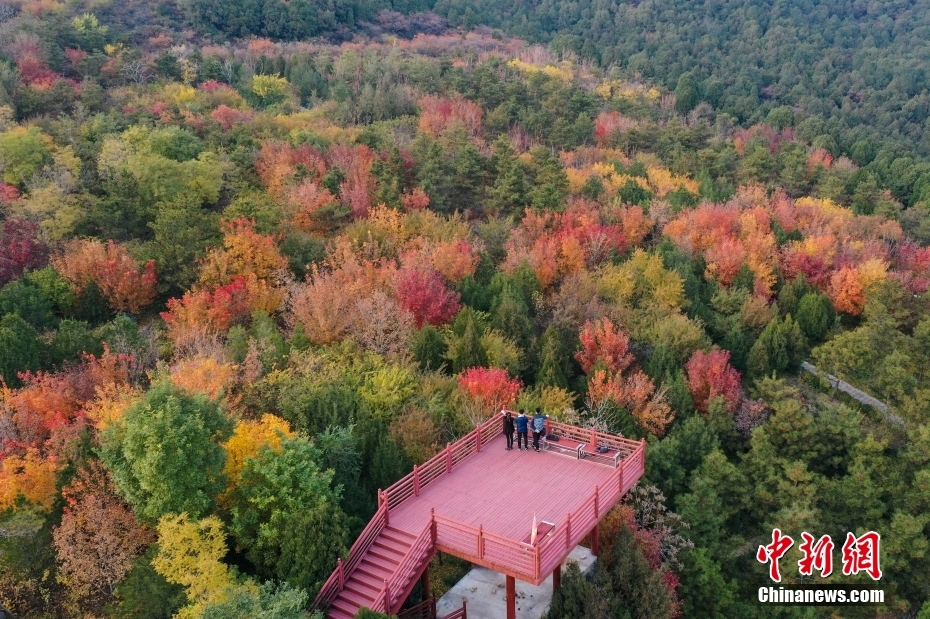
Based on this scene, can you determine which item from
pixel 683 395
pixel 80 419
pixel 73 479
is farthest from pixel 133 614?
pixel 683 395

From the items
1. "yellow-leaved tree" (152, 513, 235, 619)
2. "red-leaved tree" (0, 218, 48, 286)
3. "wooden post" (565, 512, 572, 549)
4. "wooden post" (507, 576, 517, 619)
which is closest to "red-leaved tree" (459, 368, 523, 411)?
"wooden post" (507, 576, 517, 619)

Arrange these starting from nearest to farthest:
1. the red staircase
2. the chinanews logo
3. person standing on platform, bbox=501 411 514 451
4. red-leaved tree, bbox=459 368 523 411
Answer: the red staircase
person standing on platform, bbox=501 411 514 451
the chinanews logo
red-leaved tree, bbox=459 368 523 411

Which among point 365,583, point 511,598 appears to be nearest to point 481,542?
point 511,598

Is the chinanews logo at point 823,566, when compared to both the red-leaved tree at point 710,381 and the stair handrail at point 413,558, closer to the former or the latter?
the red-leaved tree at point 710,381

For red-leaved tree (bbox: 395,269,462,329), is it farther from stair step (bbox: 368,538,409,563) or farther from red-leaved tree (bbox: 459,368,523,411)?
stair step (bbox: 368,538,409,563)

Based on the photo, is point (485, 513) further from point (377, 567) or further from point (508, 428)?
point (508, 428)

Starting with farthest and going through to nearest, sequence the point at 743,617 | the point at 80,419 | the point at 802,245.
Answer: the point at 802,245 < the point at 743,617 < the point at 80,419

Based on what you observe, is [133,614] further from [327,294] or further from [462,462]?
[327,294]
